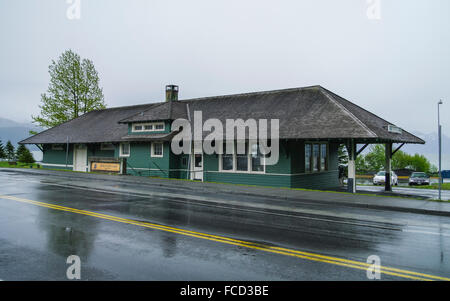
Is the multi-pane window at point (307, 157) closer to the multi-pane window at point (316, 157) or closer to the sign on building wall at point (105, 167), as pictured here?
the multi-pane window at point (316, 157)

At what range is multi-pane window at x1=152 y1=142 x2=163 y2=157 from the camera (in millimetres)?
27039

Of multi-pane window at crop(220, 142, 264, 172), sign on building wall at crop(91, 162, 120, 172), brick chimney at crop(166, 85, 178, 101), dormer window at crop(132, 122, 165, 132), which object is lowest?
sign on building wall at crop(91, 162, 120, 172)

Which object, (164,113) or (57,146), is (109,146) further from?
(57,146)

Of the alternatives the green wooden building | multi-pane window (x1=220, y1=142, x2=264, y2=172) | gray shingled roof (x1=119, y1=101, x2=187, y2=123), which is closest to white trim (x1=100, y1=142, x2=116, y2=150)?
the green wooden building

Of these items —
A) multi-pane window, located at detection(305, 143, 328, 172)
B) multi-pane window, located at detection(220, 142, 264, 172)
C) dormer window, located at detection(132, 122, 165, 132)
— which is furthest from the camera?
dormer window, located at detection(132, 122, 165, 132)

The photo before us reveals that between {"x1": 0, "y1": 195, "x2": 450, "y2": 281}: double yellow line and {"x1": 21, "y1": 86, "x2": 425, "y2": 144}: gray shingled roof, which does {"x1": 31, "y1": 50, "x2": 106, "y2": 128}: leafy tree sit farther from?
{"x1": 0, "y1": 195, "x2": 450, "y2": 281}: double yellow line

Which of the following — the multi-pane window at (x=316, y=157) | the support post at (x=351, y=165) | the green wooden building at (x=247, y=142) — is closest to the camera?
the support post at (x=351, y=165)

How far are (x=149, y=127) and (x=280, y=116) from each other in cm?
1196

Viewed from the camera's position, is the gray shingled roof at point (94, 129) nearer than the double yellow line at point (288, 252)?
No

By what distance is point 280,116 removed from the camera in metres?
23.2

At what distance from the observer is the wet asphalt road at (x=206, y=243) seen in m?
5.73

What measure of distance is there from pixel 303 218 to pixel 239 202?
4190 mm

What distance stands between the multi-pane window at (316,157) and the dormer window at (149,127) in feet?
40.3

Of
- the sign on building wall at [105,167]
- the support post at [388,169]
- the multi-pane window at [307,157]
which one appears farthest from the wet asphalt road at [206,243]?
the sign on building wall at [105,167]
